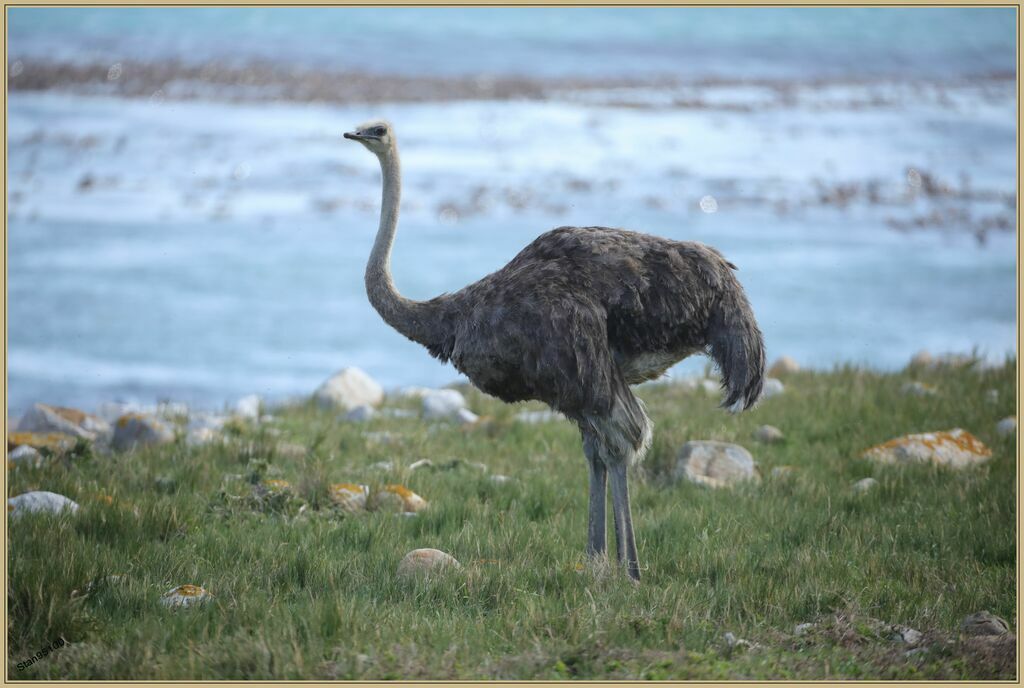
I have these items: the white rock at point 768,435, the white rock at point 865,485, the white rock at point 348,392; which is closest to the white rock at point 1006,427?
the white rock at point 768,435

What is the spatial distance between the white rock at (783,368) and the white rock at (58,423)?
5.46m

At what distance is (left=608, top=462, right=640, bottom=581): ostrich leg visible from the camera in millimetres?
6621

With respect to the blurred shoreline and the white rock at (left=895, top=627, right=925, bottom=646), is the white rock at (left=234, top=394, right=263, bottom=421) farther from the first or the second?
the blurred shoreline

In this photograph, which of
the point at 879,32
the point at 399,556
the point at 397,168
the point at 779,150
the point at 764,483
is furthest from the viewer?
the point at 879,32

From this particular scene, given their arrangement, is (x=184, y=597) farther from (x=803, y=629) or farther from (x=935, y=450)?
(x=935, y=450)

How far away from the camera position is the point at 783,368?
11977mm

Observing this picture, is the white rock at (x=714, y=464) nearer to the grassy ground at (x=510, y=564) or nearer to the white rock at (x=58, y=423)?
the grassy ground at (x=510, y=564)

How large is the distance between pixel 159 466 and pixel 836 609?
14.2ft

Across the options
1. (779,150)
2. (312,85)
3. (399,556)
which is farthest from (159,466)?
(312,85)

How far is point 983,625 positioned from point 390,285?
3.19 metres

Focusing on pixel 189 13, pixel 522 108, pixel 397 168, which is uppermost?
pixel 189 13

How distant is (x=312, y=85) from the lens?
1020 inches

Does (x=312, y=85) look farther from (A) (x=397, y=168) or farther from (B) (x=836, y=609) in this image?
(B) (x=836, y=609)

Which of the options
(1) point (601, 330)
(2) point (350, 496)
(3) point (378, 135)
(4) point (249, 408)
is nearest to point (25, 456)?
(2) point (350, 496)
